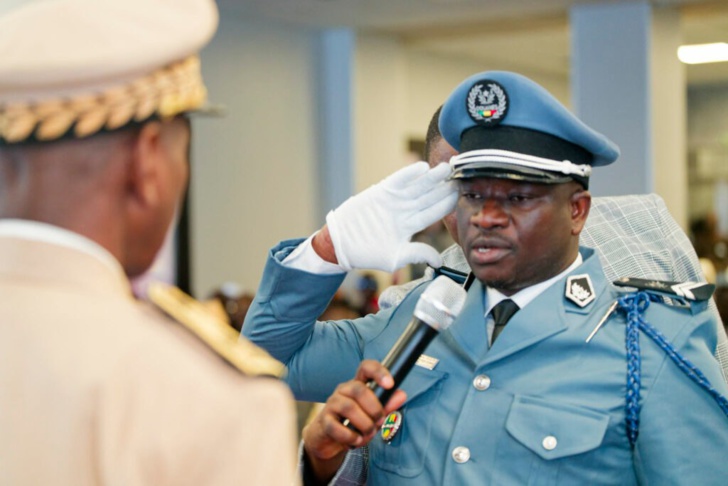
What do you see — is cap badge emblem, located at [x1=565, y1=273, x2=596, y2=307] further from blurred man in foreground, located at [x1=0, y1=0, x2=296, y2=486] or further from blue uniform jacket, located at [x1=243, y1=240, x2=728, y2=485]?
blurred man in foreground, located at [x1=0, y1=0, x2=296, y2=486]

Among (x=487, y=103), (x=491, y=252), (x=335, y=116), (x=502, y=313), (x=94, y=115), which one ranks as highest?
(x=335, y=116)

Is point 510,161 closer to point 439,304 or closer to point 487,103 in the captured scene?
point 487,103

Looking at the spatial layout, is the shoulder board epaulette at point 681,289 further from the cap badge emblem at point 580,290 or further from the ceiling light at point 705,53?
the ceiling light at point 705,53

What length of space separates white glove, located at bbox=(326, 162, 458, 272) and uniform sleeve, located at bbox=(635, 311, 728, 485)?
39 cm

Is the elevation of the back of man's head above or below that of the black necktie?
above

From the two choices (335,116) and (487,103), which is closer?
(487,103)

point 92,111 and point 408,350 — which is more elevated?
point 92,111

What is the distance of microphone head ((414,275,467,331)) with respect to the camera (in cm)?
125

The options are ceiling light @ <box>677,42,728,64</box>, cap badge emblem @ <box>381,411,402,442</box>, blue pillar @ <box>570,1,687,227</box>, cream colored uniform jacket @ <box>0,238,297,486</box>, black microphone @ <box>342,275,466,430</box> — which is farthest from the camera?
ceiling light @ <box>677,42,728,64</box>

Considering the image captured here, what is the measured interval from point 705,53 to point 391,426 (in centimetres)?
962

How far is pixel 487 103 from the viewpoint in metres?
1.71

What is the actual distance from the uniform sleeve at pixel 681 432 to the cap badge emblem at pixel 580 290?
0.56 feet

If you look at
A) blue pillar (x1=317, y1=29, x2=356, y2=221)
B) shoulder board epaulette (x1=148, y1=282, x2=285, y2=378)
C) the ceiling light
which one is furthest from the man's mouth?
the ceiling light

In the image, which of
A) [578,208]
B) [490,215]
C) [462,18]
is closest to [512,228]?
[490,215]
